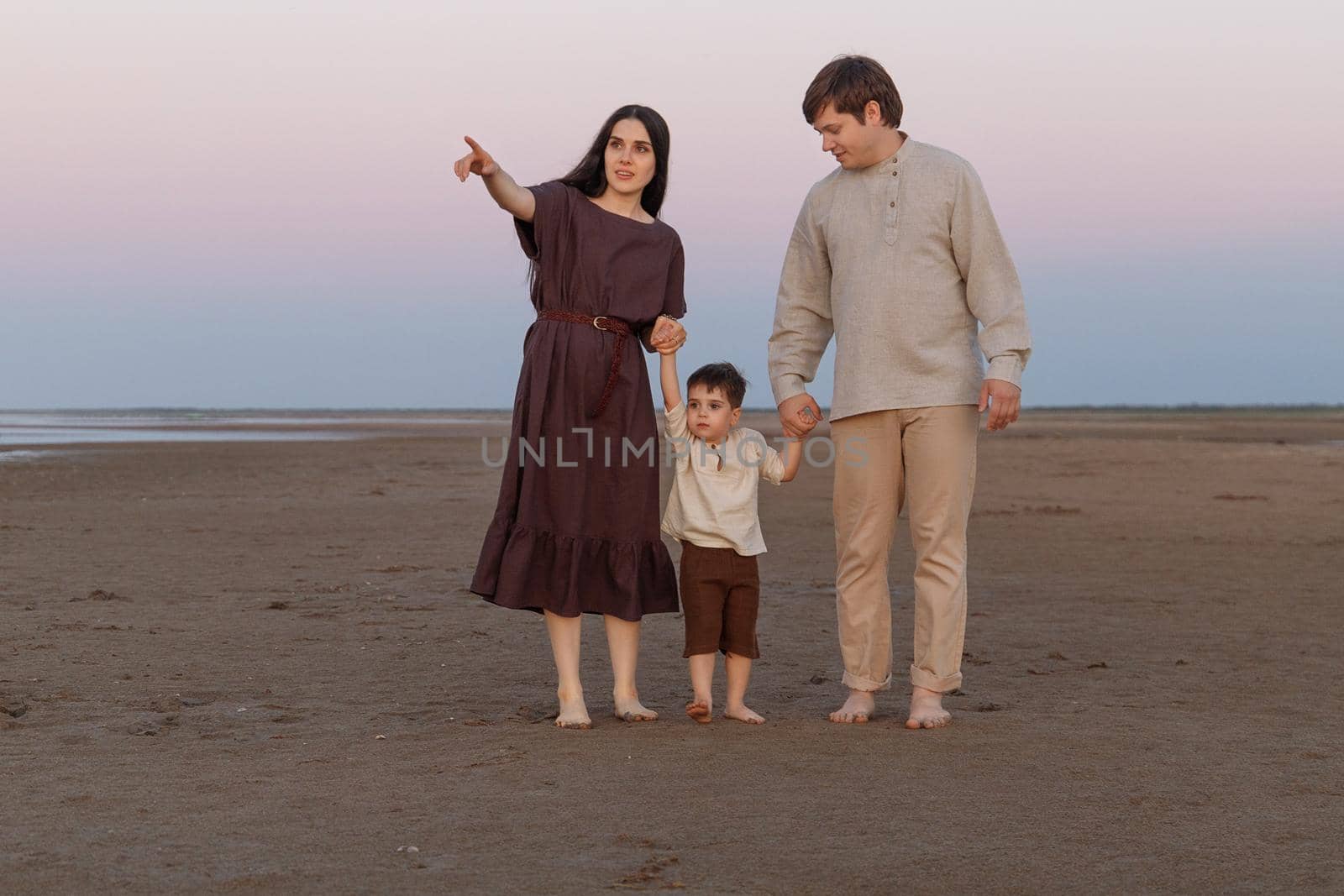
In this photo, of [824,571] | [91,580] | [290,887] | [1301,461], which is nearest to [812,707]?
[290,887]

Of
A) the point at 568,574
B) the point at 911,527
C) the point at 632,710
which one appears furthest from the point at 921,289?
the point at 632,710

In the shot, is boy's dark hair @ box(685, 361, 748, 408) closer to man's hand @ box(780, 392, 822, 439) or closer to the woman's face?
man's hand @ box(780, 392, 822, 439)

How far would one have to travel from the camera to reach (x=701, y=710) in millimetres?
4332

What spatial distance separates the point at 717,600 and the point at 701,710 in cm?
35

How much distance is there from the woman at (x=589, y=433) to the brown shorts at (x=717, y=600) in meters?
0.11

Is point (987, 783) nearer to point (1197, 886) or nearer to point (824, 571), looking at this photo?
point (1197, 886)

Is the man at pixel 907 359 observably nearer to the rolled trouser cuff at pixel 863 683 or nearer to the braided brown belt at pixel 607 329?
the rolled trouser cuff at pixel 863 683

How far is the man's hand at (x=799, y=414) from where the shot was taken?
4.48 m

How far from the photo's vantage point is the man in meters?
4.33

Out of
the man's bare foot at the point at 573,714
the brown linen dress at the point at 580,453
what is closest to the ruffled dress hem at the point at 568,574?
the brown linen dress at the point at 580,453

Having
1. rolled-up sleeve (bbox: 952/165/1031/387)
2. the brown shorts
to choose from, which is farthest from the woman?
rolled-up sleeve (bbox: 952/165/1031/387)

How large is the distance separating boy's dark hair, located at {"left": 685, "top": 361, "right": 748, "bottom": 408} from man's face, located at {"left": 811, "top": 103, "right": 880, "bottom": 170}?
0.77m

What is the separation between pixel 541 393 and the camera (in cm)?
445

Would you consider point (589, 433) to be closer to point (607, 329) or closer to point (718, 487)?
point (607, 329)
